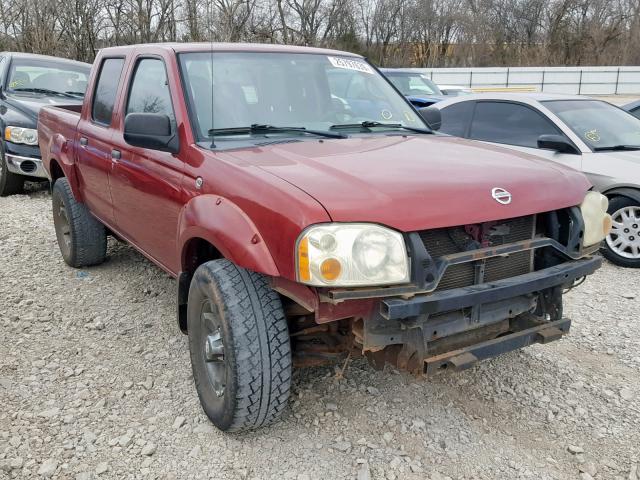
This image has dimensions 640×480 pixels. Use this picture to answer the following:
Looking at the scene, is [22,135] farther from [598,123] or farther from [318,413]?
[598,123]

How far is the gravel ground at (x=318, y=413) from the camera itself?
114 inches

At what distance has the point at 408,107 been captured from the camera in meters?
4.30

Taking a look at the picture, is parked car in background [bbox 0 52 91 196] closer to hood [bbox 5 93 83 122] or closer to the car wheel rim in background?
hood [bbox 5 93 83 122]

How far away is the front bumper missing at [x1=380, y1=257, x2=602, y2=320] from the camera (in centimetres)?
251

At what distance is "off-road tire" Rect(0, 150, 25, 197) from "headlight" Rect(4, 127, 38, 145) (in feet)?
1.05

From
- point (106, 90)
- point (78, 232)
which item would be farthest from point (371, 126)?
point (78, 232)

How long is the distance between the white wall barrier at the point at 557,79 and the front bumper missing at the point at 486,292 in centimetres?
2836

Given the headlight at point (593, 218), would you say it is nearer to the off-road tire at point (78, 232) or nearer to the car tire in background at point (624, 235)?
the car tire in background at point (624, 235)

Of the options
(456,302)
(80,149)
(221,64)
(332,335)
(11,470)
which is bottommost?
(11,470)

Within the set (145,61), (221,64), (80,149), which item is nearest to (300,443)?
(221,64)

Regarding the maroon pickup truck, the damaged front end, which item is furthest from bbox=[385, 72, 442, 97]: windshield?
the damaged front end

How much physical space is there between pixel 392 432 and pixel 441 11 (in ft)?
156

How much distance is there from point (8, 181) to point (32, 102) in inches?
42.5

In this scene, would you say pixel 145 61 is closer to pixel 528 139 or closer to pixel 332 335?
pixel 332 335
